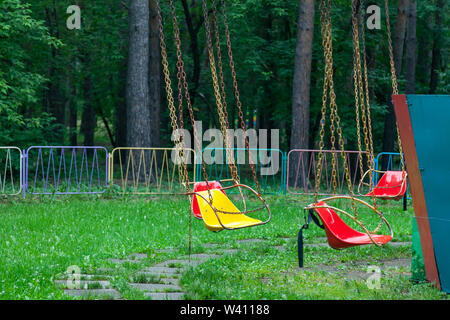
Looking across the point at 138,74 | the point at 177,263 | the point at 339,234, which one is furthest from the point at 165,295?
the point at 138,74

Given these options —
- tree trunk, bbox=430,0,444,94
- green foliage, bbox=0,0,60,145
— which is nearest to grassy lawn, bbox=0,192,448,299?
green foliage, bbox=0,0,60,145

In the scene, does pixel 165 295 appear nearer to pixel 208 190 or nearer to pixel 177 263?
pixel 177 263

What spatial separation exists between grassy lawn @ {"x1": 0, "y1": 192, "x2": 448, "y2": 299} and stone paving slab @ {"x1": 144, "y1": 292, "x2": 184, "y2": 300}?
0.10m

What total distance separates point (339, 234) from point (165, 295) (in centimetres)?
199

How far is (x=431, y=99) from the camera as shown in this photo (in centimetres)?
550

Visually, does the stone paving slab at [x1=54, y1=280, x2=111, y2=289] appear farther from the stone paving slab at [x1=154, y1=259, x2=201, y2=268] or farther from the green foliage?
the green foliage

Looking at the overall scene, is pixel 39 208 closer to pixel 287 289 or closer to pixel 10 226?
pixel 10 226

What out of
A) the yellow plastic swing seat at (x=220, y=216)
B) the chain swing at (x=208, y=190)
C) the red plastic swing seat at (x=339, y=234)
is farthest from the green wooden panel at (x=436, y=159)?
the yellow plastic swing seat at (x=220, y=216)

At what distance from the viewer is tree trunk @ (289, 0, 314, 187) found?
52.9 ft

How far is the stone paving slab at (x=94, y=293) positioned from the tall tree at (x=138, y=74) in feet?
33.5

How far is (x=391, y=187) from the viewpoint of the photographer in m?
9.52

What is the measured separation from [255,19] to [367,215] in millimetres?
11328

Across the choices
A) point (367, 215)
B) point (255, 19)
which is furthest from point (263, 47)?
point (367, 215)

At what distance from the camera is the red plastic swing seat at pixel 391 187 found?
9.66 metres
